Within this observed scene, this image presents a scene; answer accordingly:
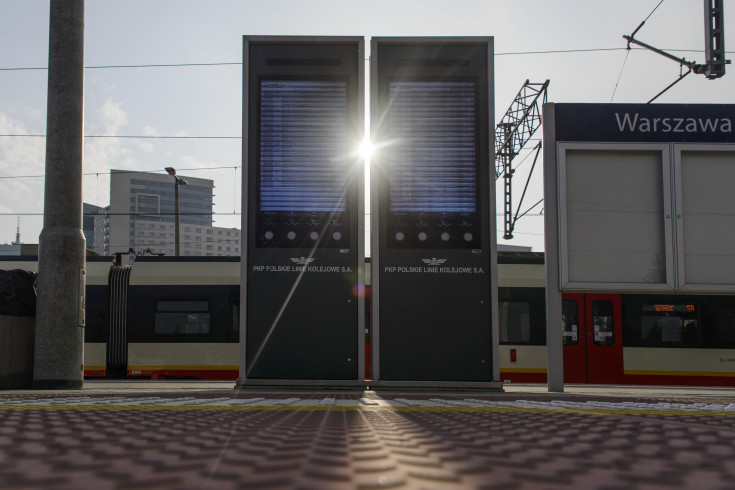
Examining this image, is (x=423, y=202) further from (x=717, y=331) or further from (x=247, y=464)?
(x=717, y=331)

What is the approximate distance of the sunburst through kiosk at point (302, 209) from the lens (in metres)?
7.05

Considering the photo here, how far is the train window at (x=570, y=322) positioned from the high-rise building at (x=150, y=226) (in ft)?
258

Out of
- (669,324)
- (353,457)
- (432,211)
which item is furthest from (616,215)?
(353,457)

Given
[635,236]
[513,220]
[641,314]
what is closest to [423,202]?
[635,236]

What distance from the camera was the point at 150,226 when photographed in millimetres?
104812

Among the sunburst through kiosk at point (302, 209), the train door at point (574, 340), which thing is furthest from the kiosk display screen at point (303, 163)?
the train door at point (574, 340)

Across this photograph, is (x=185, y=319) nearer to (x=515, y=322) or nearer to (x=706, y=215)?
(x=515, y=322)

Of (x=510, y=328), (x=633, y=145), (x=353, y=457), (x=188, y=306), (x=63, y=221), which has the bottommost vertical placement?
(x=510, y=328)

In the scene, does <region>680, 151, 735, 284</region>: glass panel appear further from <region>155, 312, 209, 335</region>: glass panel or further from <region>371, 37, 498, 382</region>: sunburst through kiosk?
<region>155, 312, 209, 335</region>: glass panel

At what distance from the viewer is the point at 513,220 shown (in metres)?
17.2

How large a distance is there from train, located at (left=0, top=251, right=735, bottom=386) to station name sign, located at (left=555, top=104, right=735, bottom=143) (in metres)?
5.43

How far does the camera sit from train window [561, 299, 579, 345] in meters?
12.5

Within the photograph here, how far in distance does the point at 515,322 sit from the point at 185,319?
20.9 ft

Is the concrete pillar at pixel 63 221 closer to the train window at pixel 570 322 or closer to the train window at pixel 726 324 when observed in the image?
the train window at pixel 570 322
